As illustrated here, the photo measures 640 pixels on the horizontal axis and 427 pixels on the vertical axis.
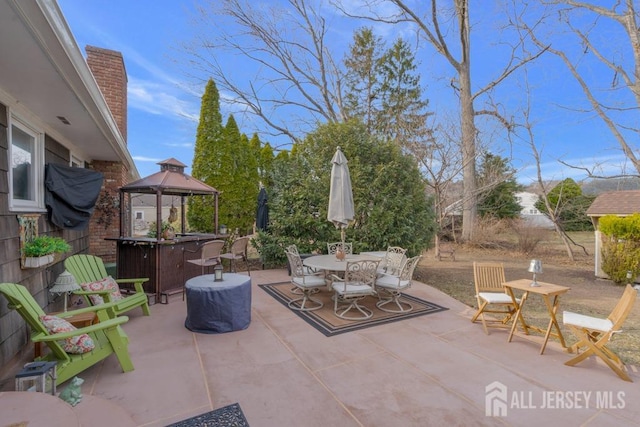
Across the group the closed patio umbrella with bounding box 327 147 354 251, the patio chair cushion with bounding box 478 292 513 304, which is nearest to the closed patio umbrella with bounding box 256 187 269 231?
the closed patio umbrella with bounding box 327 147 354 251

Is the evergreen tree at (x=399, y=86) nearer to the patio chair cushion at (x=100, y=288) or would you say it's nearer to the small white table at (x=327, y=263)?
the small white table at (x=327, y=263)

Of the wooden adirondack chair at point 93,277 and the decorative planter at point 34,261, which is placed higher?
the decorative planter at point 34,261

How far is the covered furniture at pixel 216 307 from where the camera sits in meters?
3.68

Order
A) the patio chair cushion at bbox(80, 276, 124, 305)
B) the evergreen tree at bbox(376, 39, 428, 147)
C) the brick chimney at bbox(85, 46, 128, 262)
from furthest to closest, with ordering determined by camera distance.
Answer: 1. the evergreen tree at bbox(376, 39, 428, 147)
2. the brick chimney at bbox(85, 46, 128, 262)
3. the patio chair cushion at bbox(80, 276, 124, 305)

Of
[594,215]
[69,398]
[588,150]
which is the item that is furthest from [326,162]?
[588,150]

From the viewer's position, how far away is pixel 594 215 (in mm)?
8828

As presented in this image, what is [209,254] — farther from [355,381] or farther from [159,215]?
[355,381]

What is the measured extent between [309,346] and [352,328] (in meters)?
0.74

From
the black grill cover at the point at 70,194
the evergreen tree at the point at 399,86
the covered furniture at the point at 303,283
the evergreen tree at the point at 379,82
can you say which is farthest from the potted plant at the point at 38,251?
the evergreen tree at the point at 399,86

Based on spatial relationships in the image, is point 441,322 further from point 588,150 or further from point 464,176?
point 588,150

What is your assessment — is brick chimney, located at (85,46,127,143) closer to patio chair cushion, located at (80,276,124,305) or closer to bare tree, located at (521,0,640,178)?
patio chair cushion, located at (80,276,124,305)

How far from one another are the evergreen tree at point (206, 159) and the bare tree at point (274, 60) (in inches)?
145

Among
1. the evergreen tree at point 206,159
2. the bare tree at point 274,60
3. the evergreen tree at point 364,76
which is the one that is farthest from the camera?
the evergreen tree at point 364,76

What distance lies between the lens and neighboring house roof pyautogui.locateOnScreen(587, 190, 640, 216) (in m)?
8.32
